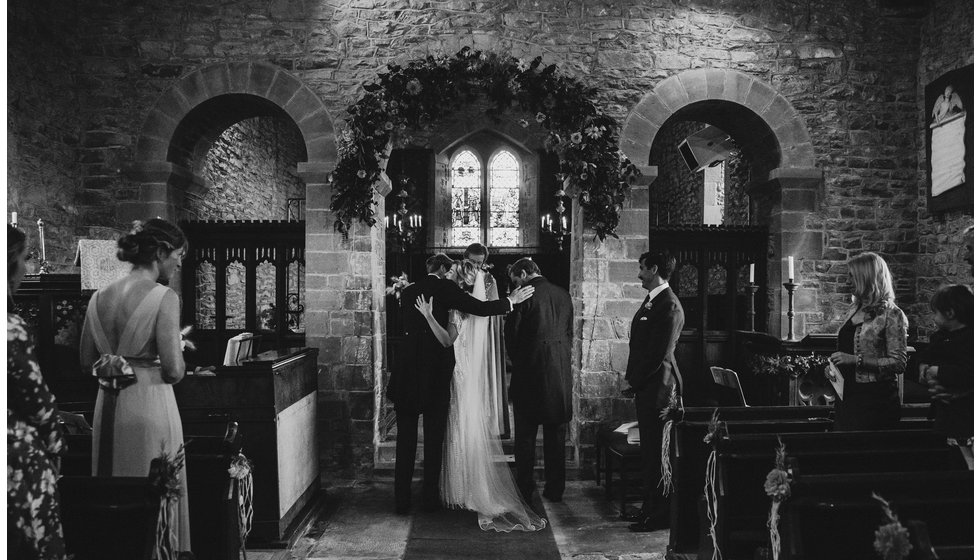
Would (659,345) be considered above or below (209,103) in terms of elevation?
below

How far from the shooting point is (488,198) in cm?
1254

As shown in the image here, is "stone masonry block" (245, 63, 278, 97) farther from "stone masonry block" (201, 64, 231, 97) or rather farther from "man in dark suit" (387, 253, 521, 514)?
"man in dark suit" (387, 253, 521, 514)

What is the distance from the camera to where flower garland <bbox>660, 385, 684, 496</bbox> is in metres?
3.69

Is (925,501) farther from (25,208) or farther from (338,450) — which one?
(25,208)

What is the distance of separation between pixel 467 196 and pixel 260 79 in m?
7.06

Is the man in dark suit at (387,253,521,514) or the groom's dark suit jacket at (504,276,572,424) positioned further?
the groom's dark suit jacket at (504,276,572,424)

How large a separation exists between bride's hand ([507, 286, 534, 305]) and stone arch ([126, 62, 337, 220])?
2186 millimetres

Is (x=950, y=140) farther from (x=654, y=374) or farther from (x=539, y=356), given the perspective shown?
(x=539, y=356)

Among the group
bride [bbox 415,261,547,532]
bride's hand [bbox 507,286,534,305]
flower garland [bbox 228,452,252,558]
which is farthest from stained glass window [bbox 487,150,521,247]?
flower garland [bbox 228,452,252,558]

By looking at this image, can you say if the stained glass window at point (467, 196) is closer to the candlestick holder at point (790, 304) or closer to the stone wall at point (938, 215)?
the candlestick holder at point (790, 304)

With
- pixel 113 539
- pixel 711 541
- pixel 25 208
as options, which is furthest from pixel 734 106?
pixel 25 208

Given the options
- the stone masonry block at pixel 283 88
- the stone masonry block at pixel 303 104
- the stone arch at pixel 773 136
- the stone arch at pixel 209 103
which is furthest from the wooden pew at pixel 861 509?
the stone masonry block at pixel 283 88

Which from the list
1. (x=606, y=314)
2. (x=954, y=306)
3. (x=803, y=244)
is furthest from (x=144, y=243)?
(x=803, y=244)

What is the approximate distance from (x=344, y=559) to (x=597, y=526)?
170 cm
